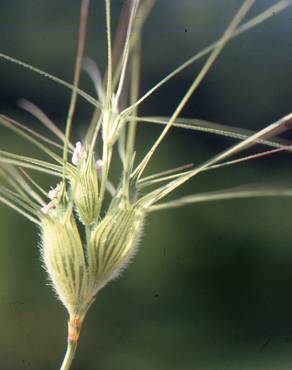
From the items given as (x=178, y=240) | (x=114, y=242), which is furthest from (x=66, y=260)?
(x=178, y=240)

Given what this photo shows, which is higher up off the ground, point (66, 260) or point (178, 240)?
point (178, 240)

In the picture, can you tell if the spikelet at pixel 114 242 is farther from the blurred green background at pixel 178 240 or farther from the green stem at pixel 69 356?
the blurred green background at pixel 178 240

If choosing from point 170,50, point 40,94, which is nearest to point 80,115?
point 40,94

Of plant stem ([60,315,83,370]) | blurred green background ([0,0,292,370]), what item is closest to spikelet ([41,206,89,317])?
plant stem ([60,315,83,370])

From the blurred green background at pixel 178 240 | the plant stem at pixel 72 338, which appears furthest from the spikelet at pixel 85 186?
the blurred green background at pixel 178 240

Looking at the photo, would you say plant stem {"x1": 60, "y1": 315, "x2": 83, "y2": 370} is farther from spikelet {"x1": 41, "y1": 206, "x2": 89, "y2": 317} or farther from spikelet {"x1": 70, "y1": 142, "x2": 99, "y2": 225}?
spikelet {"x1": 70, "y1": 142, "x2": 99, "y2": 225}

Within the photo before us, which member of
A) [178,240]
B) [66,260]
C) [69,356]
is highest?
[178,240]

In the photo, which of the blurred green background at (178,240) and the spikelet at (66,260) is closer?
the spikelet at (66,260)

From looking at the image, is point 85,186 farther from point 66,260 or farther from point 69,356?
point 69,356
